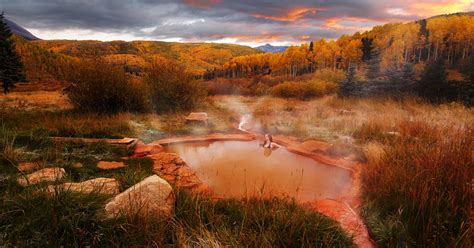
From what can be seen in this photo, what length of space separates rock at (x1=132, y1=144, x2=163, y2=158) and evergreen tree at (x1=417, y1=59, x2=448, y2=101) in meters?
12.2

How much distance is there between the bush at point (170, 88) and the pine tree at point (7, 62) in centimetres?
1696

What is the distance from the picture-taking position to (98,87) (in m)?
8.62

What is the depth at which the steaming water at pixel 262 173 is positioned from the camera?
372cm

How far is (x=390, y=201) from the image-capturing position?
9.32ft

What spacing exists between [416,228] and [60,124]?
747cm

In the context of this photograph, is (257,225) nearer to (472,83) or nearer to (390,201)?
(390,201)

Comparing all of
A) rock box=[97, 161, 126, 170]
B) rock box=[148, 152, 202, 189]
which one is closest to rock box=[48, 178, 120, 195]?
rock box=[148, 152, 202, 189]

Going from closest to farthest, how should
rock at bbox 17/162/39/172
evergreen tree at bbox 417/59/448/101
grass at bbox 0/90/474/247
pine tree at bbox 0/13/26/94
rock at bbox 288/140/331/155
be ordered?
grass at bbox 0/90/474/247, rock at bbox 17/162/39/172, rock at bbox 288/140/331/155, evergreen tree at bbox 417/59/448/101, pine tree at bbox 0/13/26/94

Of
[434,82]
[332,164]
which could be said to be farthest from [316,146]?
[434,82]

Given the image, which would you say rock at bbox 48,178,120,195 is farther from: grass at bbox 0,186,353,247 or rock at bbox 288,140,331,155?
rock at bbox 288,140,331,155

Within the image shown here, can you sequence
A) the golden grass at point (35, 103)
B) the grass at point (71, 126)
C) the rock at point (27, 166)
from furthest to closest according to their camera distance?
the golden grass at point (35, 103)
the grass at point (71, 126)
the rock at point (27, 166)

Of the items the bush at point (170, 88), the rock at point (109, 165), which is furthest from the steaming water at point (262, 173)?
the bush at point (170, 88)

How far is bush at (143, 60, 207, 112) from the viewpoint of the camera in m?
10.3

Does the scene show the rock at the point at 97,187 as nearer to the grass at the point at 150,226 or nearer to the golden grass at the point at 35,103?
the grass at the point at 150,226
